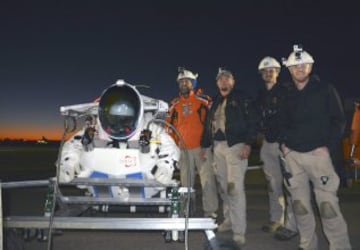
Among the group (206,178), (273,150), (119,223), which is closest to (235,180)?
(273,150)

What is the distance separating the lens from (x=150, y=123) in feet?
18.8

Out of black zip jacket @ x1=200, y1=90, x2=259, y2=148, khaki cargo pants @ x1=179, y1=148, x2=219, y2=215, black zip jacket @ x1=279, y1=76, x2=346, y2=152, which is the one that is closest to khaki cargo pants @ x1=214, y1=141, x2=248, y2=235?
black zip jacket @ x1=200, y1=90, x2=259, y2=148

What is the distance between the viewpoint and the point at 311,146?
18.7 feet

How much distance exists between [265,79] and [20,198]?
23.2 ft

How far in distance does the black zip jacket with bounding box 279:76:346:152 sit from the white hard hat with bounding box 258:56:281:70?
1.72m

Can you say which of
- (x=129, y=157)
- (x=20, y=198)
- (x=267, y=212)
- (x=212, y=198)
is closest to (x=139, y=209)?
(x=129, y=157)

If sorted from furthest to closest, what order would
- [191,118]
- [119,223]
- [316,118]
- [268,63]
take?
[191,118], [268,63], [316,118], [119,223]

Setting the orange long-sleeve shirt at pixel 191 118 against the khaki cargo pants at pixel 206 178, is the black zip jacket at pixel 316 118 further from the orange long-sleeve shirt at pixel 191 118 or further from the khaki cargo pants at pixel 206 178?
the orange long-sleeve shirt at pixel 191 118

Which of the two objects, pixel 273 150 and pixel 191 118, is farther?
pixel 191 118

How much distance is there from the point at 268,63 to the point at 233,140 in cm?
165

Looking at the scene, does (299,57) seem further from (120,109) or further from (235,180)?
(120,109)

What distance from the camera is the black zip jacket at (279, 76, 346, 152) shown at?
5.66 meters

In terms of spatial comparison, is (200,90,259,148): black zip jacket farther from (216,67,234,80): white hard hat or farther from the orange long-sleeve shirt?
the orange long-sleeve shirt

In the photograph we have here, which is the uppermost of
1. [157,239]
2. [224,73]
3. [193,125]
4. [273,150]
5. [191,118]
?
[224,73]
